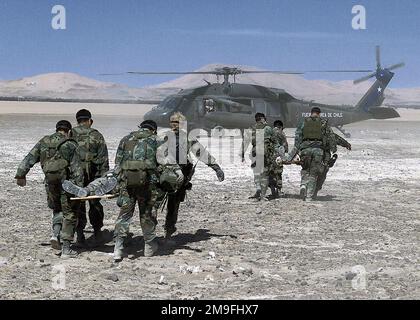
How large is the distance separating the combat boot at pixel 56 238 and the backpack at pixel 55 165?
2.09 ft

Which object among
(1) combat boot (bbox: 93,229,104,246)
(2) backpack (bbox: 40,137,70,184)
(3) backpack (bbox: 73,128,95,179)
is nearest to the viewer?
(2) backpack (bbox: 40,137,70,184)

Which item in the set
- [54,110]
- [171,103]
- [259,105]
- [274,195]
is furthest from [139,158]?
[54,110]

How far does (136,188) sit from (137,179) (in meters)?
0.14

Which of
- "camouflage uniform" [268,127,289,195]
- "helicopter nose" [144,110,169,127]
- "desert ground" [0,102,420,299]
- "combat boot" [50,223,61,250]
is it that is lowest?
"desert ground" [0,102,420,299]

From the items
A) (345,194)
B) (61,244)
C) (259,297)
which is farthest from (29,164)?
(345,194)

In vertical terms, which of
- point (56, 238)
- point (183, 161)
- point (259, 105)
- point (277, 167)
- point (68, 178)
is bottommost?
point (56, 238)

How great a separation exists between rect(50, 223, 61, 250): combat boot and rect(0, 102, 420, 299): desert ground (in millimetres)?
127

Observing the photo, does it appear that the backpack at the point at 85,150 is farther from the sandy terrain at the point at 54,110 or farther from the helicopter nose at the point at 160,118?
the sandy terrain at the point at 54,110

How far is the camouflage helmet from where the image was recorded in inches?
260

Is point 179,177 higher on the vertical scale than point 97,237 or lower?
higher

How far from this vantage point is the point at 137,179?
20.7 ft

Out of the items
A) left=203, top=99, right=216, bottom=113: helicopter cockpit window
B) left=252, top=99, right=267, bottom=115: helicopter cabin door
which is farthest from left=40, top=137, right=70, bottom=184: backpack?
left=252, top=99, right=267, bottom=115: helicopter cabin door

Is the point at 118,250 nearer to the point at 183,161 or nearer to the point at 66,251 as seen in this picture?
the point at 66,251

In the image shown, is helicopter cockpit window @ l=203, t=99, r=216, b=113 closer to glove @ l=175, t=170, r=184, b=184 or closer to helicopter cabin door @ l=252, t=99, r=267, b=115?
helicopter cabin door @ l=252, t=99, r=267, b=115
